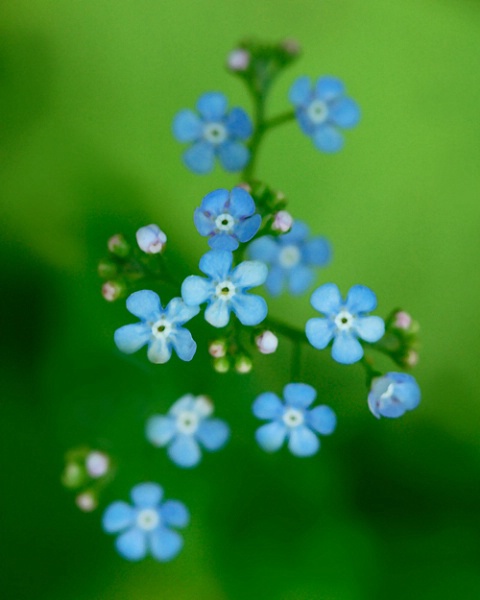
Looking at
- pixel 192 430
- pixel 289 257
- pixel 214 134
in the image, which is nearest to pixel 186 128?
pixel 214 134

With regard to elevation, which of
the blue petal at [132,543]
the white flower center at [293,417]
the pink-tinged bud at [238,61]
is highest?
the pink-tinged bud at [238,61]

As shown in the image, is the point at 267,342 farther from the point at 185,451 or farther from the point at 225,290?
the point at 185,451

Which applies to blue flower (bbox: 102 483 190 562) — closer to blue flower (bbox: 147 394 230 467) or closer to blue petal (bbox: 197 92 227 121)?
blue flower (bbox: 147 394 230 467)

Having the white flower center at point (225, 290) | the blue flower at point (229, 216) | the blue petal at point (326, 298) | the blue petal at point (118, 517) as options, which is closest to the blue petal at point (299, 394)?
the blue petal at point (326, 298)

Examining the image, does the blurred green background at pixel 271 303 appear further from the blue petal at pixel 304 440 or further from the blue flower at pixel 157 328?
the blue flower at pixel 157 328

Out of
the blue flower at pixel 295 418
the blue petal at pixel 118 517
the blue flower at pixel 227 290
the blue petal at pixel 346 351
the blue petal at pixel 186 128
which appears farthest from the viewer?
the blue petal at pixel 186 128

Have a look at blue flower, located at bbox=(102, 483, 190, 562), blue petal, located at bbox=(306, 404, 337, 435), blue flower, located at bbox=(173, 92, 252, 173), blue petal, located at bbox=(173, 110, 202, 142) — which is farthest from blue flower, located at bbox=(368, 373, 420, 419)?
blue petal, located at bbox=(173, 110, 202, 142)

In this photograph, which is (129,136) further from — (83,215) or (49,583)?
(49,583)

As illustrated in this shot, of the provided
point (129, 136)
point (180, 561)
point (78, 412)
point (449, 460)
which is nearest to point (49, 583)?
point (180, 561)
